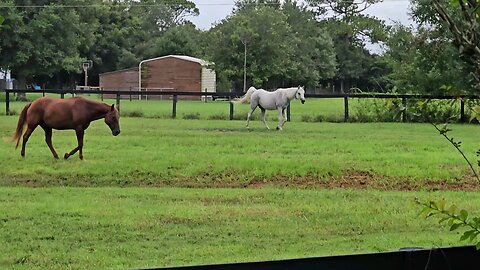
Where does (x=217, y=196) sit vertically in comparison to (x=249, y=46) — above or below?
below

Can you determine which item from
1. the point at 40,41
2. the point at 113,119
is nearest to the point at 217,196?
the point at 113,119

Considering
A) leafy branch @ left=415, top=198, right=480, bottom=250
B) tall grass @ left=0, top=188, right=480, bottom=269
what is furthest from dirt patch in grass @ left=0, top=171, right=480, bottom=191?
leafy branch @ left=415, top=198, right=480, bottom=250

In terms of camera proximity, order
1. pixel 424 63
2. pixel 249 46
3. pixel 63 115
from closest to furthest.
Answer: pixel 63 115 → pixel 424 63 → pixel 249 46

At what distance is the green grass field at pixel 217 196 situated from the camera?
6.92 meters

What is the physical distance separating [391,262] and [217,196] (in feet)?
25.5

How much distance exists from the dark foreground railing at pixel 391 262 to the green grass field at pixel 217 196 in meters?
3.68

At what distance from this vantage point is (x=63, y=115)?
13.5 m

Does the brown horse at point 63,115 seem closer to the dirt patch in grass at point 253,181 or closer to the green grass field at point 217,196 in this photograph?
the green grass field at point 217,196

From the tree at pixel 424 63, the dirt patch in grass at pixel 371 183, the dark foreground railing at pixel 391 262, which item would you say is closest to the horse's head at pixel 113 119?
the dirt patch in grass at pixel 371 183

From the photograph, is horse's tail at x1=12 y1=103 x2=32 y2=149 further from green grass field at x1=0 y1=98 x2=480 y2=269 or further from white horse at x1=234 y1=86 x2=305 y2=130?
white horse at x1=234 y1=86 x2=305 y2=130

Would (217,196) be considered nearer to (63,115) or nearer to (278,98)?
(63,115)

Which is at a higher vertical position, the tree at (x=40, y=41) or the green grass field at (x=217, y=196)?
the tree at (x=40, y=41)

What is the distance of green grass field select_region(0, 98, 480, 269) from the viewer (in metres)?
6.92

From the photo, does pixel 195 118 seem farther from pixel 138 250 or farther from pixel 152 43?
pixel 152 43
